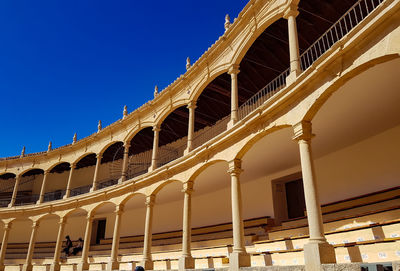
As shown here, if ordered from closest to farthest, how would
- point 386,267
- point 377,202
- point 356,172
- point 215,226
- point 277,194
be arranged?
point 386,267, point 377,202, point 356,172, point 277,194, point 215,226

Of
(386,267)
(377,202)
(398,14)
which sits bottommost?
(386,267)

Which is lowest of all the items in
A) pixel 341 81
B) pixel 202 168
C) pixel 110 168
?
pixel 202 168

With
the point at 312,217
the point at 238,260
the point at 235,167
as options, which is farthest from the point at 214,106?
the point at 312,217

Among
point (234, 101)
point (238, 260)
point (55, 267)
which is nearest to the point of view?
point (238, 260)

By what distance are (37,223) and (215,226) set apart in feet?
39.7

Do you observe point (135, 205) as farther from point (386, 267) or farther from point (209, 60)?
point (386, 267)

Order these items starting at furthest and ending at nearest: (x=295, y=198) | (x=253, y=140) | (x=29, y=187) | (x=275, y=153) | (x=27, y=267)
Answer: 1. (x=29, y=187)
2. (x=27, y=267)
3. (x=295, y=198)
4. (x=275, y=153)
5. (x=253, y=140)

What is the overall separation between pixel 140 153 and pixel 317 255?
17792mm

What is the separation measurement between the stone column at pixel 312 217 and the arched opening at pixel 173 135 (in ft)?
33.4

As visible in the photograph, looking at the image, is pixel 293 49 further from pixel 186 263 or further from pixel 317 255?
pixel 186 263

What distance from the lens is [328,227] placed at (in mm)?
9539

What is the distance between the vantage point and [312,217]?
6.95 m

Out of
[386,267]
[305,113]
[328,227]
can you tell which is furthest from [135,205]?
[386,267]

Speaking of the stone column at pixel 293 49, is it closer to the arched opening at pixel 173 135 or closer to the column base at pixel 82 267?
the arched opening at pixel 173 135
